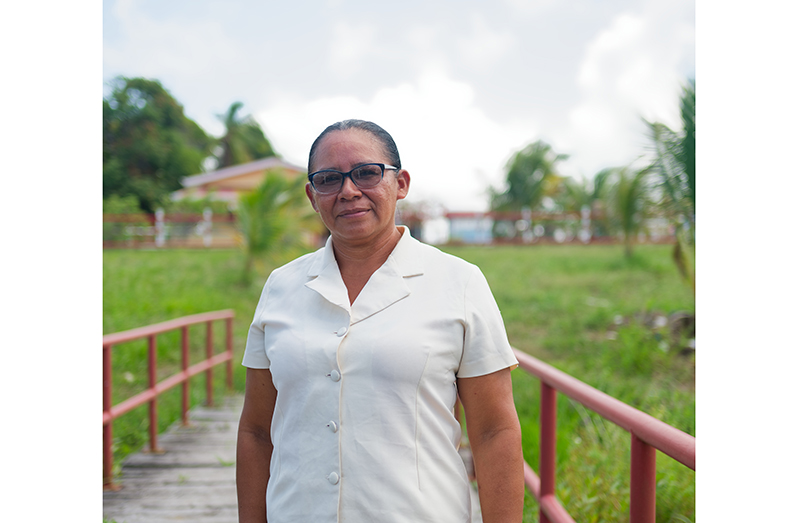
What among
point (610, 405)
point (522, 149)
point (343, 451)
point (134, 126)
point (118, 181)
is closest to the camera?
point (343, 451)

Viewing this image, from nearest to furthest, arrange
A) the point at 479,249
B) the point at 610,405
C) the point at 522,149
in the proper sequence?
the point at 610,405 < the point at 479,249 < the point at 522,149

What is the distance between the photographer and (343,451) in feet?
4.28

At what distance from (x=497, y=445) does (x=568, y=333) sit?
745 centimetres

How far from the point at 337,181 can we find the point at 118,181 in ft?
102

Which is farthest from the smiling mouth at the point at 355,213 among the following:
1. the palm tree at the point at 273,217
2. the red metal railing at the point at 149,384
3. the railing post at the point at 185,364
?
the palm tree at the point at 273,217

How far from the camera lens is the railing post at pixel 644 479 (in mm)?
1512

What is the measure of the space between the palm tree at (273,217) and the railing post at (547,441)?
8.49 metres

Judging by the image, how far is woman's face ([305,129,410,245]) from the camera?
4.64 feet

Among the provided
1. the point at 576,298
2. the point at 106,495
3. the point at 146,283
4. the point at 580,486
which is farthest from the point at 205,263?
the point at 580,486

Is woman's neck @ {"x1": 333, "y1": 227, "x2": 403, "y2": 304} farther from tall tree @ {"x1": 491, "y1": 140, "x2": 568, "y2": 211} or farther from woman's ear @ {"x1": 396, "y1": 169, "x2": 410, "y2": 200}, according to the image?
tall tree @ {"x1": 491, "y1": 140, "x2": 568, "y2": 211}

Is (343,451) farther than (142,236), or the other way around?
(142,236)

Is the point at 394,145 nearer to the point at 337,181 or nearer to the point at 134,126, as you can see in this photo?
the point at 337,181

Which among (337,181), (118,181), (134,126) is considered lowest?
(337,181)

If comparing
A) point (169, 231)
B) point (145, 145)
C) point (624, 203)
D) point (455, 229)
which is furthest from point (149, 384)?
point (145, 145)
